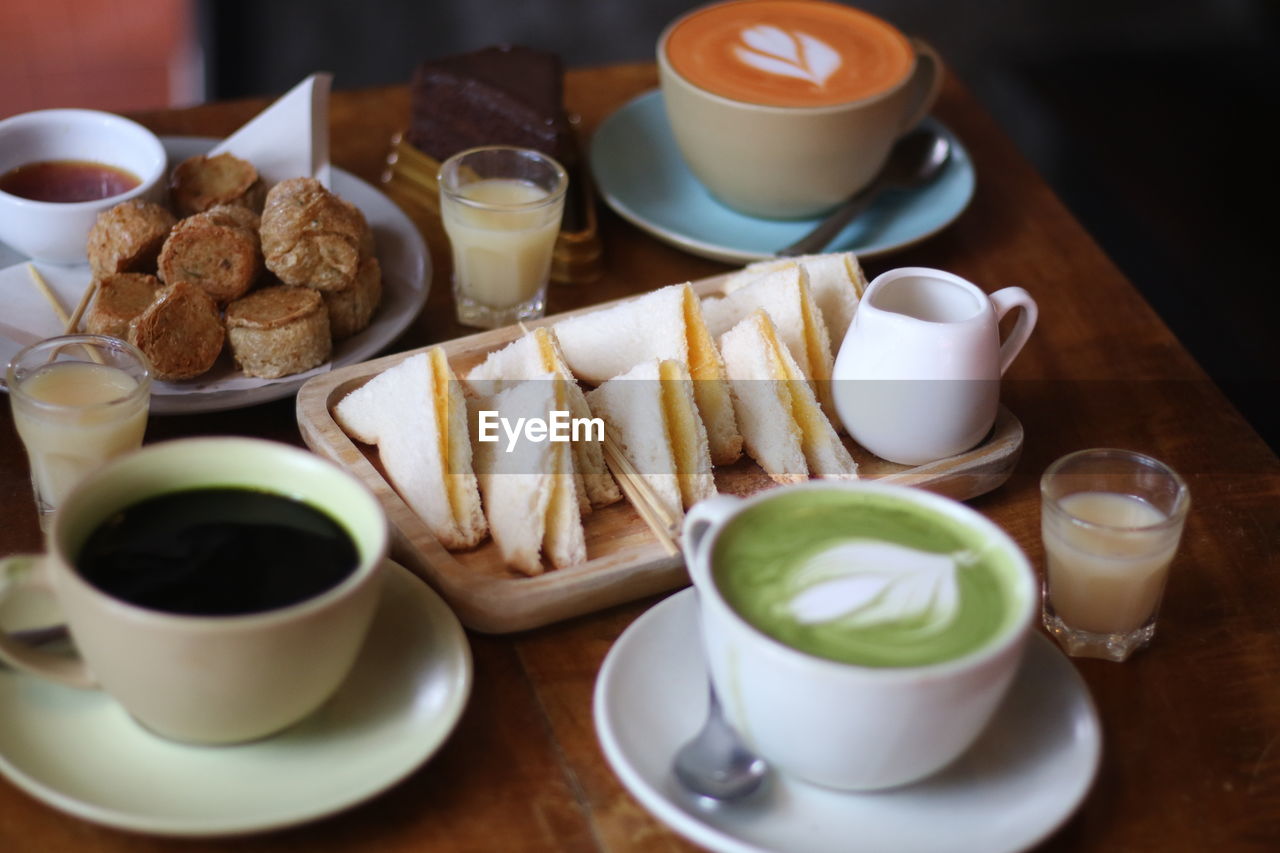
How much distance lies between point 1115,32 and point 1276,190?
95 centimetres

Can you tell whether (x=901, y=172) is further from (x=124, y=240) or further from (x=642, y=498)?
(x=124, y=240)

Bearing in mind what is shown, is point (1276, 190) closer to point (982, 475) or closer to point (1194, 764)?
point (982, 475)

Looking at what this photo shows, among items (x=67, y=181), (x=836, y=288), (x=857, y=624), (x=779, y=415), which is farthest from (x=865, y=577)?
(x=67, y=181)

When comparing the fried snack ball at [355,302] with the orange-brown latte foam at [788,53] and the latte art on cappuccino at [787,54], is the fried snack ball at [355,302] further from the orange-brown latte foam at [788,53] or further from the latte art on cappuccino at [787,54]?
the latte art on cappuccino at [787,54]

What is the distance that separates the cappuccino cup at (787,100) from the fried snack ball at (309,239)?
0.59 metres

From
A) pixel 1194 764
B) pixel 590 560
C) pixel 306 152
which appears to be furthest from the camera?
pixel 306 152

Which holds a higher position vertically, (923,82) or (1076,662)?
(923,82)

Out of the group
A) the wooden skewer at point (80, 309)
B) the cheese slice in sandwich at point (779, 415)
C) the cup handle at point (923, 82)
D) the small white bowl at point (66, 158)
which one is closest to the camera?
the cheese slice in sandwich at point (779, 415)

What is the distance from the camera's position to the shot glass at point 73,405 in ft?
4.05

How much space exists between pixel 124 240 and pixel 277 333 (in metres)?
0.25

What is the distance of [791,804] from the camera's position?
995mm

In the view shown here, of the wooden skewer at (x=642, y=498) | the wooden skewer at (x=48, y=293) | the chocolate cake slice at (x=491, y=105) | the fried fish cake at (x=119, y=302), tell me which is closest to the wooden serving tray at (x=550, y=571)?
the wooden skewer at (x=642, y=498)

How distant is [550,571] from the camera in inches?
49.1

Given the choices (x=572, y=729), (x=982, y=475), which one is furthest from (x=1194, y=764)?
(x=572, y=729)
